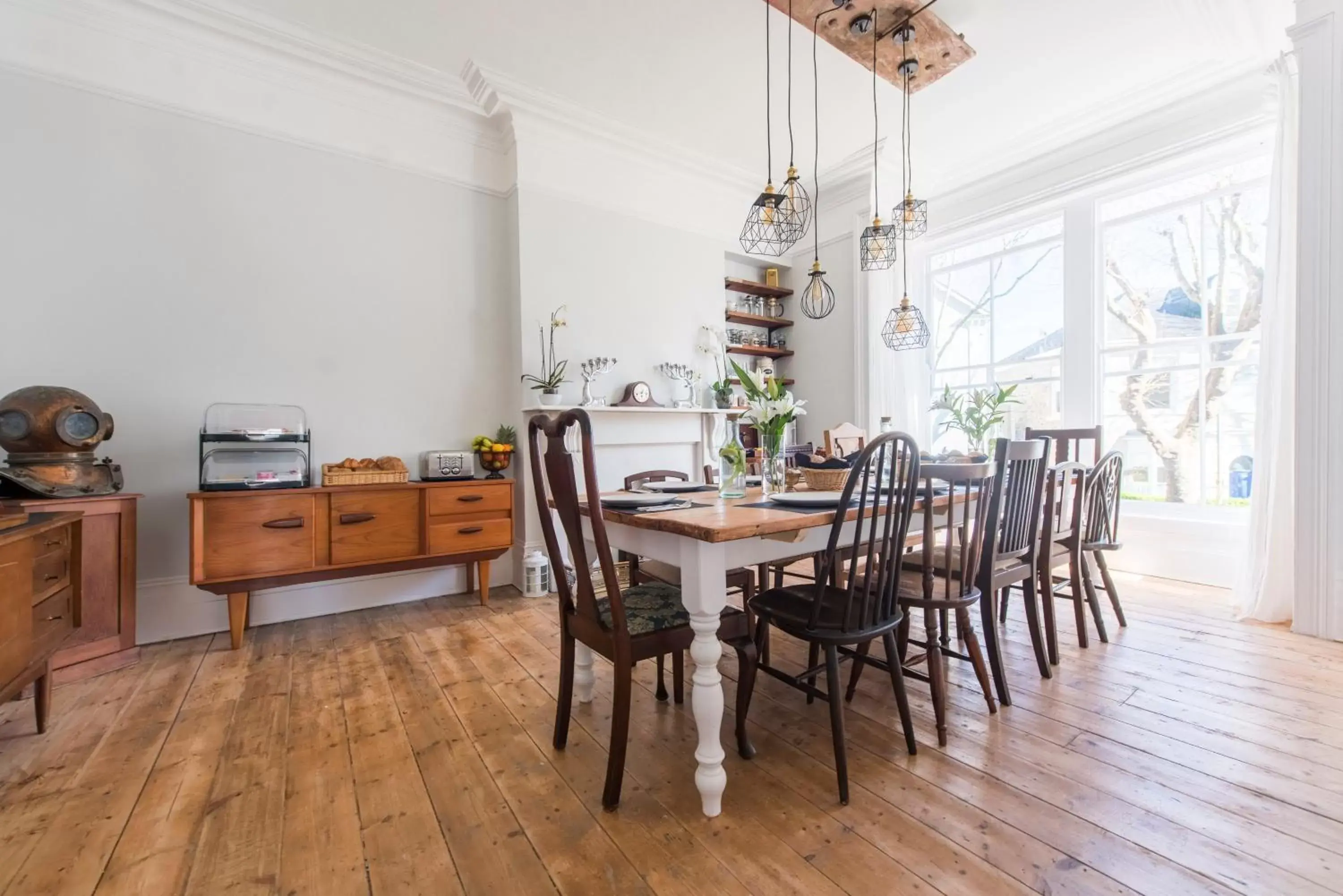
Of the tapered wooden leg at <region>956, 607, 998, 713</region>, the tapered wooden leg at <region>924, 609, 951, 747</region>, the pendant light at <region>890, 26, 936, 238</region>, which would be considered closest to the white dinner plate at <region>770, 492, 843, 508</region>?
the tapered wooden leg at <region>924, 609, 951, 747</region>

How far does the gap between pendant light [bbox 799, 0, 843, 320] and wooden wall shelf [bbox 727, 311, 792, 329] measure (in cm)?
56

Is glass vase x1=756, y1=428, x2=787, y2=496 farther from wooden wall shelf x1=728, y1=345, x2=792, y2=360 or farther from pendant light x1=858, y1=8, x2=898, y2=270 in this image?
wooden wall shelf x1=728, y1=345, x2=792, y2=360

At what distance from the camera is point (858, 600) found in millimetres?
1631

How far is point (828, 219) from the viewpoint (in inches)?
198

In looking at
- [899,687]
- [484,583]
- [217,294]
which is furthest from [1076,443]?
[217,294]

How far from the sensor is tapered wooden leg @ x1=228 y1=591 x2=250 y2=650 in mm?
2643

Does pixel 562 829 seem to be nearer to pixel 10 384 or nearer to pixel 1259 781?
pixel 1259 781

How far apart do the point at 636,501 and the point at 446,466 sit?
2.04 meters

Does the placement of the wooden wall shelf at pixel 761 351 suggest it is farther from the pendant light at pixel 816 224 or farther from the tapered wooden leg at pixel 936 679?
the tapered wooden leg at pixel 936 679

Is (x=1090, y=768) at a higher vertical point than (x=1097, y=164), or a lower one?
lower

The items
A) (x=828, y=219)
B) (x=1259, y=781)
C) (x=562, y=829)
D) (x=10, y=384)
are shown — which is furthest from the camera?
(x=828, y=219)

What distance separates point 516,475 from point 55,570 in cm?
220

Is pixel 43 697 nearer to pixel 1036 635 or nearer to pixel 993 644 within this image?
pixel 993 644

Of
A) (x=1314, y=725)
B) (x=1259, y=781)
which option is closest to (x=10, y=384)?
(x=1259, y=781)
